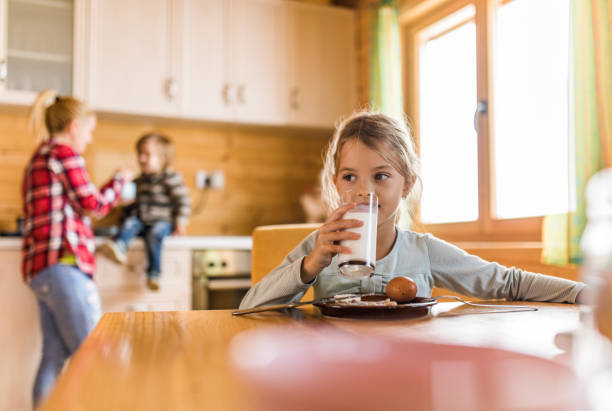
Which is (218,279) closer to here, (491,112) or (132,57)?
(132,57)

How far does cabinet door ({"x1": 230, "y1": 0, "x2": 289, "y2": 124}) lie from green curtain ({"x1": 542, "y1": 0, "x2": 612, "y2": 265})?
1850mm

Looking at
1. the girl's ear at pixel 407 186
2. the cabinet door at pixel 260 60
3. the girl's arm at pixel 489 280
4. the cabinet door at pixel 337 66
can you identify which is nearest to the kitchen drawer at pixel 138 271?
the cabinet door at pixel 260 60

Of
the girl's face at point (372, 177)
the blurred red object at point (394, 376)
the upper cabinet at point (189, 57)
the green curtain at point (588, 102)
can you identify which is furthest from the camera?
the upper cabinet at point (189, 57)

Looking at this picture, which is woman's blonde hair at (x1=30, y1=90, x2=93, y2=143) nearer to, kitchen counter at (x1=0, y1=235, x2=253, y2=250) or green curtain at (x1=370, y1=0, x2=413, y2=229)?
kitchen counter at (x1=0, y1=235, x2=253, y2=250)

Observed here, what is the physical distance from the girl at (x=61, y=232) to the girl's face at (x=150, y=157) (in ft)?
2.47

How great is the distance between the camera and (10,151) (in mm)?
3049

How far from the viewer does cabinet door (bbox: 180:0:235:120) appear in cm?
317

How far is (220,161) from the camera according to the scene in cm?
351

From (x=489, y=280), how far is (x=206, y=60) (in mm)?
2530

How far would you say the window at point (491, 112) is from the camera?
7.50ft

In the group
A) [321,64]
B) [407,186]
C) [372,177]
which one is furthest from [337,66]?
[372,177]

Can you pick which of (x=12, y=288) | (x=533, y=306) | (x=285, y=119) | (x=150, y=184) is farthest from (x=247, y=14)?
(x=533, y=306)

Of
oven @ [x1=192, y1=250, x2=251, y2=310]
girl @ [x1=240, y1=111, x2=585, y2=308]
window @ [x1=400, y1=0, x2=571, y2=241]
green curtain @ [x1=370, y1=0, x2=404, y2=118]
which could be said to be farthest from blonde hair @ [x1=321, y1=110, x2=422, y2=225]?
green curtain @ [x1=370, y1=0, x2=404, y2=118]

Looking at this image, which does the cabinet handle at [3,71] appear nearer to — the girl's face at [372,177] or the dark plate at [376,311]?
the girl's face at [372,177]
